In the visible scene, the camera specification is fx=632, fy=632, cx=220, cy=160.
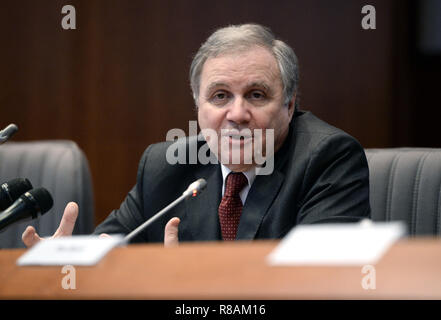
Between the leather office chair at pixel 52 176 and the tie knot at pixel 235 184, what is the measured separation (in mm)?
697

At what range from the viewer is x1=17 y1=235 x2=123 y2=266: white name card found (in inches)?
35.8

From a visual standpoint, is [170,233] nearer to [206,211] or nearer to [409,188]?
[206,211]

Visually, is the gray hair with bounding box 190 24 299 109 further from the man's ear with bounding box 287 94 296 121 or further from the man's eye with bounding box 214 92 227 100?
the man's eye with bounding box 214 92 227 100

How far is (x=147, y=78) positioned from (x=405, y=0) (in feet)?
4.32

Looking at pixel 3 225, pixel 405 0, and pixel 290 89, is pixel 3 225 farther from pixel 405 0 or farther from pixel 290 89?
pixel 405 0

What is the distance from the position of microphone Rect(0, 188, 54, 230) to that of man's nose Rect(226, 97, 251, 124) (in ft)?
2.29

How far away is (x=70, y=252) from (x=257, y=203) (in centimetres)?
89

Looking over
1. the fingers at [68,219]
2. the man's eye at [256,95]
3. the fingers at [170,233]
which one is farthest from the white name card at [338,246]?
the man's eye at [256,95]

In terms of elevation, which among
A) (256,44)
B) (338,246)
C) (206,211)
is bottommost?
(206,211)

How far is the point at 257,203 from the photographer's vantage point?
1.79m

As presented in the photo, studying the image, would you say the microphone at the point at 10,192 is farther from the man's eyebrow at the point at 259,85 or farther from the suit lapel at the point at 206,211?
the man's eyebrow at the point at 259,85

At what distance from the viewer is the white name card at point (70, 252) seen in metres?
0.91

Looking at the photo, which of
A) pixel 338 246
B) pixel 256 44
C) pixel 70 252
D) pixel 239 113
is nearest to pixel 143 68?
pixel 256 44

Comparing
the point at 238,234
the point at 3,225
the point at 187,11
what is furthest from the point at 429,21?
the point at 3,225
